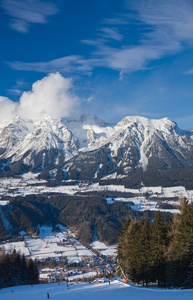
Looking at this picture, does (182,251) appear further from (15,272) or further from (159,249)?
(15,272)

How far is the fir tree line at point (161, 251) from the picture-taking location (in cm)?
4175

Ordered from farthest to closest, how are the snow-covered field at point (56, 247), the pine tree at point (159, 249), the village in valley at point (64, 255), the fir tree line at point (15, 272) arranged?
the snow-covered field at point (56, 247)
the village in valley at point (64, 255)
the fir tree line at point (15, 272)
the pine tree at point (159, 249)

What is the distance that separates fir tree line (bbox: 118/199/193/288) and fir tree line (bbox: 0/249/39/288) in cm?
2389

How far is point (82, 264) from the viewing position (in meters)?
115

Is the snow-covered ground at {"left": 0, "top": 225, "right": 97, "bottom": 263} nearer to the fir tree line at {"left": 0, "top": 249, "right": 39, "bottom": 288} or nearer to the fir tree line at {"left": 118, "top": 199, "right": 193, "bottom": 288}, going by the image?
the fir tree line at {"left": 0, "top": 249, "right": 39, "bottom": 288}

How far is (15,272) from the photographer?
66875mm

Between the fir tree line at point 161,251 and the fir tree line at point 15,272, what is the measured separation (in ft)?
78.4

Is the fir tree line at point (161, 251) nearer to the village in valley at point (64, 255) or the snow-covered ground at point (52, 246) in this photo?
the village in valley at point (64, 255)

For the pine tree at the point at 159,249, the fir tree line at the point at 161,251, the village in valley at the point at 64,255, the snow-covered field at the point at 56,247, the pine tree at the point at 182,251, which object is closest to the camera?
the pine tree at the point at 182,251

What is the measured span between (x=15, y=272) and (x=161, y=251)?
3512 centimetres

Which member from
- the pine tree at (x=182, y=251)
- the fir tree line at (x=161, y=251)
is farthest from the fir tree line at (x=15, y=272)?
the pine tree at (x=182, y=251)

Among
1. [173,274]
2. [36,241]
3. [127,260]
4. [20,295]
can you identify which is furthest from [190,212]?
[36,241]

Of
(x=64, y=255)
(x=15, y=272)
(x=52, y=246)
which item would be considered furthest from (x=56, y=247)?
(x=15, y=272)

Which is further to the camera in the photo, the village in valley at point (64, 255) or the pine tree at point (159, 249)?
the village in valley at point (64, 255)
